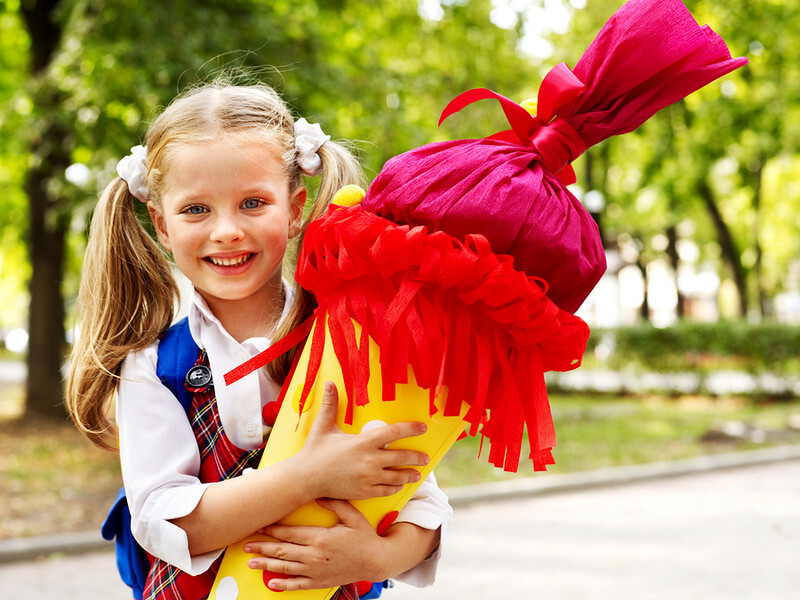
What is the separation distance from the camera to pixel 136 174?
1725 mm

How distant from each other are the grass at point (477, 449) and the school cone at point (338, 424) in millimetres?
5572

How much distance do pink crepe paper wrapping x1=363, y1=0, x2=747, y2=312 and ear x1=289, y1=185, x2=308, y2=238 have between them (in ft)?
0.99

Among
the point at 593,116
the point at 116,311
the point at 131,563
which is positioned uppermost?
the point at 593,116

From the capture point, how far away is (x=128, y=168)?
173 centimetres

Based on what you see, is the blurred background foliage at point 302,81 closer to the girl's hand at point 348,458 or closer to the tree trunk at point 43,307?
the tree trunk at point 43,307

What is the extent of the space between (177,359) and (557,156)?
0.83m

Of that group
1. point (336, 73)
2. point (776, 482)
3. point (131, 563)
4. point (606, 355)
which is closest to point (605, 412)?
point (606, 355)

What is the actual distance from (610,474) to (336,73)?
4998 millimetres

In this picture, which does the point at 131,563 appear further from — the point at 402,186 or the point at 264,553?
the point at 402,186

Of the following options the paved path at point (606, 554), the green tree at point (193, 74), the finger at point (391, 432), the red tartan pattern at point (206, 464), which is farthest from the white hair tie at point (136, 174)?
the paved path at point (606, 554)

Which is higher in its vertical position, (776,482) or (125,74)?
(125,74)

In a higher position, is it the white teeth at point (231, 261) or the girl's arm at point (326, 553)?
the white teeth at point (231, 261)

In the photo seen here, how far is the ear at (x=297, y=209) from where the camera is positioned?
172cm

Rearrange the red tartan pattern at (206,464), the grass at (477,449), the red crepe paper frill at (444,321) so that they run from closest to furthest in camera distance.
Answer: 1. the red crepe paper frill at (444,321)
2. the red tartan pattern at (206,464)
3. the grass at (477,449)
